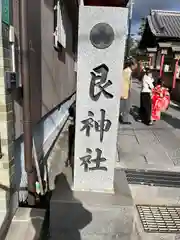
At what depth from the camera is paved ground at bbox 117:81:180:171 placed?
17.2 feet

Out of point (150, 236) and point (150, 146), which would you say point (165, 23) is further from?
point (150, 236)

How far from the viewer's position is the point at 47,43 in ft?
15.7

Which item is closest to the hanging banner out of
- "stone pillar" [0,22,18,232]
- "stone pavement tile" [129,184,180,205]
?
"stone pillar" [0,22,18,232]

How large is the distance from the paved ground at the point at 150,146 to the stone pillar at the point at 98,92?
1.84 meters

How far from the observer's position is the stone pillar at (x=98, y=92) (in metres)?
3.02

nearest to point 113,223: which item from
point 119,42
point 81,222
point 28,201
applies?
point 81,222

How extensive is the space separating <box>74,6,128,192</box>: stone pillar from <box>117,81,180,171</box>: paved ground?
1837 millimetres

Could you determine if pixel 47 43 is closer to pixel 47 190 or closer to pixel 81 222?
pixel 47 190

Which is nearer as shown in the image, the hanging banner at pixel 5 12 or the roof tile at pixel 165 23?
the hanging banner at pixel 5 12

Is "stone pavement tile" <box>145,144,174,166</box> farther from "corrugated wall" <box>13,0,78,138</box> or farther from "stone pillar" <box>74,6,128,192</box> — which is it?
"corrugated wall" <box>13,0,78,138</box>

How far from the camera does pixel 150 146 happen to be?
6414 millimetres

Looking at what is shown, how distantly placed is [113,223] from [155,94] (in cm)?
716

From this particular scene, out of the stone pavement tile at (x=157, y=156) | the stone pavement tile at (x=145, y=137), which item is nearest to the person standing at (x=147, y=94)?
the stone pavement tile at (x=145, y=137)

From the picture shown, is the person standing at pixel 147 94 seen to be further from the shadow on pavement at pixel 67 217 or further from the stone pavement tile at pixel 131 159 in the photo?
the shadow on pavement at pixel 67 217
